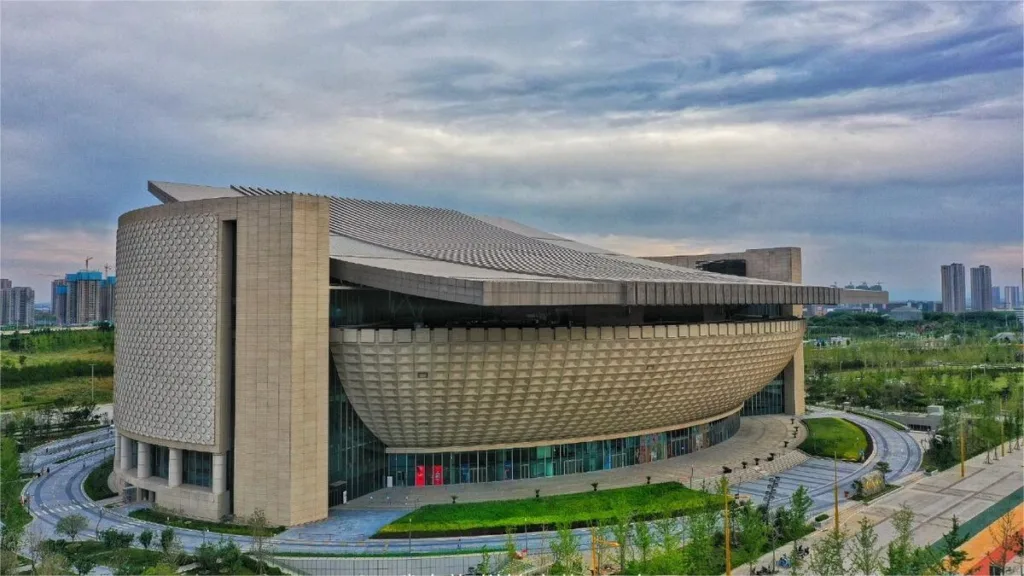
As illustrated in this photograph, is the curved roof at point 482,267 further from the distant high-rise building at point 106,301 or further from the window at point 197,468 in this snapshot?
the distant high-rise building at point 106,301

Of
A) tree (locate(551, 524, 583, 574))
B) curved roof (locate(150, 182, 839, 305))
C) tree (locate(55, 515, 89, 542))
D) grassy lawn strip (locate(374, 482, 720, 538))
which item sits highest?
curved roof (locate(150, 182, 839, 305))

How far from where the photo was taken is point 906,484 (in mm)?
44719

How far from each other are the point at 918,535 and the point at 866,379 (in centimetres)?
5584

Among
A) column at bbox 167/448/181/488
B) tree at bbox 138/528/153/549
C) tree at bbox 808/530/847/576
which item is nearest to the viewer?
tree at bbox 808/530/847/576

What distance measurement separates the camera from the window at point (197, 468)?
125 ft

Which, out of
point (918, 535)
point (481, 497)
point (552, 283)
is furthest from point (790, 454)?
point (552, 283)

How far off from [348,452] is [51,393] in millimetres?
66766

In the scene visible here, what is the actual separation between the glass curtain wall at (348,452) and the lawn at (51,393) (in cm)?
5758

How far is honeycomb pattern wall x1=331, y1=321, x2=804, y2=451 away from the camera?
3672 cm

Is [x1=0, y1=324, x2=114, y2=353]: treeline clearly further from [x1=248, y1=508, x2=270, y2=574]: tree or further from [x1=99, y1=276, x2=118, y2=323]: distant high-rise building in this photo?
[x1=248, y1=508, x2=270, y2=574]: tree

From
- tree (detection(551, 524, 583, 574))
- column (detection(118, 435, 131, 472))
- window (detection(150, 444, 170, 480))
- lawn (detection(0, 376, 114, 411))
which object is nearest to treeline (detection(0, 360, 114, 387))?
lawn (detection(0, 376, 114, 411))

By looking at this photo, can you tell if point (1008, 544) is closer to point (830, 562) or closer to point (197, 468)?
point (830, 562)

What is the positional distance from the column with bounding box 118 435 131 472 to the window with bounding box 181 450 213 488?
19.5ft

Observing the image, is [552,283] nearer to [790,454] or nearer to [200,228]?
[200,228]
